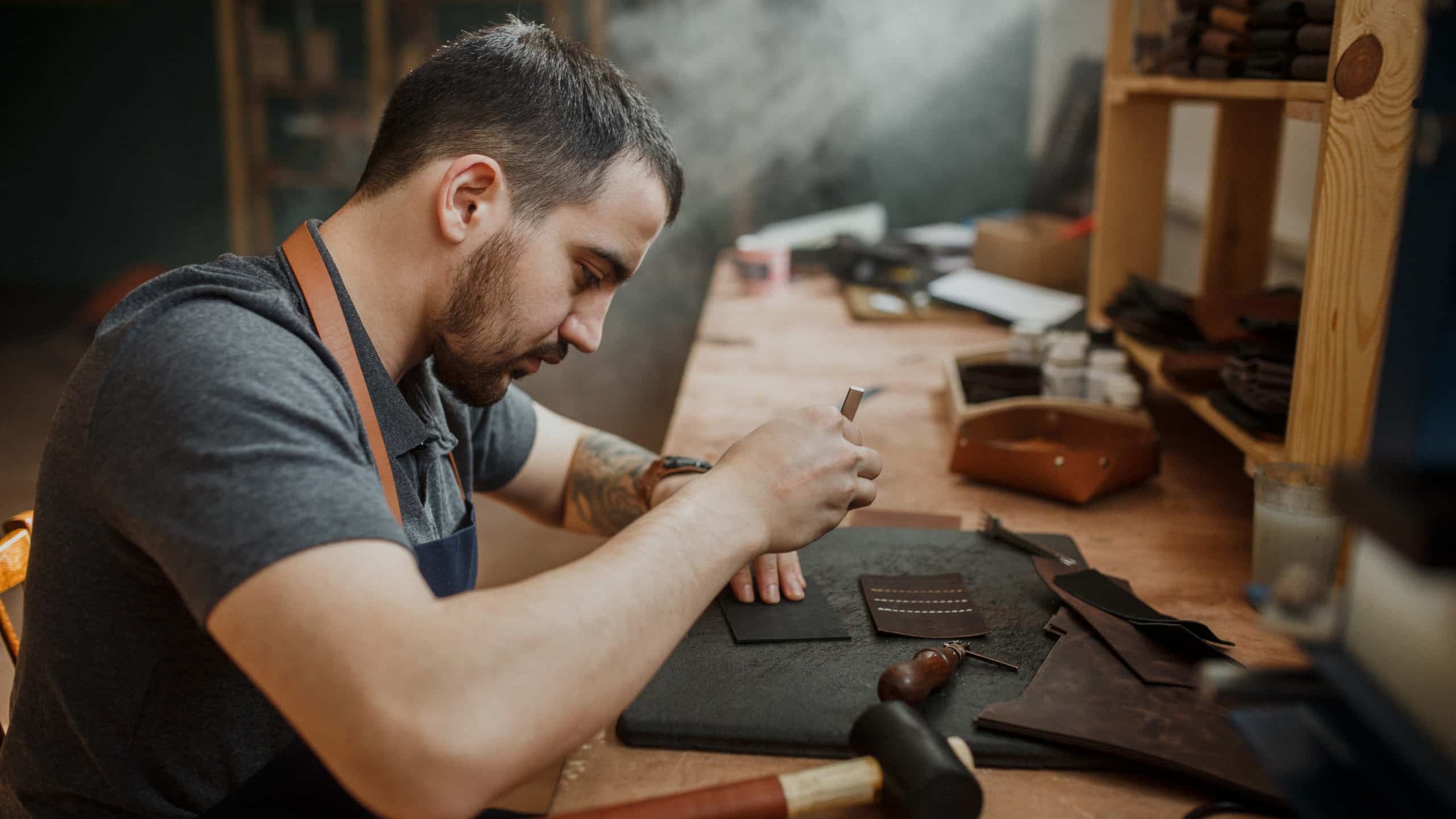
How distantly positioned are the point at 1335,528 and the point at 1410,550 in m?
0.81

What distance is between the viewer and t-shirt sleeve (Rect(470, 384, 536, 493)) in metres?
1.58

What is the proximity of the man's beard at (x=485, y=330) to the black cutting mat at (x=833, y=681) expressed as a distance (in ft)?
1.26

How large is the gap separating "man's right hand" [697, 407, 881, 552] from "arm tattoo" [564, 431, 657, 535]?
475 millimetres

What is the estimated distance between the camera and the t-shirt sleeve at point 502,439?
1581 millimetres

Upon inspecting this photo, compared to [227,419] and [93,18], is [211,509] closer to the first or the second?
[227,419]

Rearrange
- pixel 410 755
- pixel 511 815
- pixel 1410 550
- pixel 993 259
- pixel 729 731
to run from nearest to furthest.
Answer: pixel 1410 550 → pixel 410 755 → pixel 729 731 → pixel 511 815 → pixel 993 259

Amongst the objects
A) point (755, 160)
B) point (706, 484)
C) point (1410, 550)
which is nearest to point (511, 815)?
point (706, 484)

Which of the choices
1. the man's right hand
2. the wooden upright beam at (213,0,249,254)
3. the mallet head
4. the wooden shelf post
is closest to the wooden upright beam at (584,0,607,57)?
the wooden upright beam at (213,0,249,254)

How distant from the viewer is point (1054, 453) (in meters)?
1.69

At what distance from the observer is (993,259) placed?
10.7 feet

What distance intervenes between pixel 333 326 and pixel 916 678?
2.33ft

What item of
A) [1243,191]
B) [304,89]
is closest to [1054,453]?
[1243,191]

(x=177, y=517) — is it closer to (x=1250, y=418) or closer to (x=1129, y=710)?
(x=1129, y=710)

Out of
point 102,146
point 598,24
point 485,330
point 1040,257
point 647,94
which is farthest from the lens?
point 102,146
